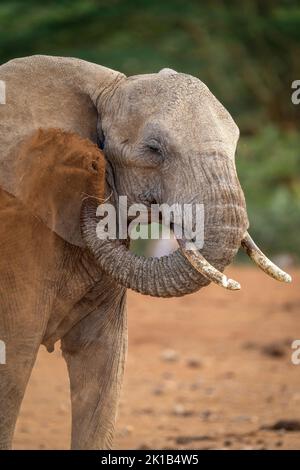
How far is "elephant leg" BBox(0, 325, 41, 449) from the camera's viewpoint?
6367mm

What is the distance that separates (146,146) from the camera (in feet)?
20.1

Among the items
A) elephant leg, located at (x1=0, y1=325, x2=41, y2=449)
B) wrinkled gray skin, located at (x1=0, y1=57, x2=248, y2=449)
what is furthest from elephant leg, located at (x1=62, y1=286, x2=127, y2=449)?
elephant leg, located at (x1=0, y1=325, x2=41, y2=449)

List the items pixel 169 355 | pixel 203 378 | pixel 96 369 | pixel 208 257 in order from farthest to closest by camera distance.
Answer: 1. pixel 169 355
2. pixel 203 378
3. pixel 96 369
4. pixel 208 257

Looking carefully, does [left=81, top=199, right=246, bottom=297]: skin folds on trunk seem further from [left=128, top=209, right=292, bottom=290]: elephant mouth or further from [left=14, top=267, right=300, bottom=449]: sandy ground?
[left=14, top=267, right=300, bottom=449]: sandy ground

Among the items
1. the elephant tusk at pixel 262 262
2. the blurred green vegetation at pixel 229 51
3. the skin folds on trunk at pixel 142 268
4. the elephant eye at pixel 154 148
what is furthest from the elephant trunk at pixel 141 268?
the blurred green vegetation at pixel 229 51

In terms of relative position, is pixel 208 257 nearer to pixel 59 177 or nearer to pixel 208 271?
pixel 208 271

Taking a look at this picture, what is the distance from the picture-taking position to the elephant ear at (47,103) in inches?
246

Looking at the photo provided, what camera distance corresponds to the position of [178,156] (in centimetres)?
599

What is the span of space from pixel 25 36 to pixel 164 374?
898 centimetres

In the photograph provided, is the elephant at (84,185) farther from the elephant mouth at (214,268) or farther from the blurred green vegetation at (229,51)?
the blurred green vegetation at (229,51)

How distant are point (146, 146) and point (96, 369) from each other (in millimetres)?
1219

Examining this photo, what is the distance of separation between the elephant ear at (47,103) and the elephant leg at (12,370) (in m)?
0.50

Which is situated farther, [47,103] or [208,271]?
[47,103]

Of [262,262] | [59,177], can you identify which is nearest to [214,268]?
[262,262]
